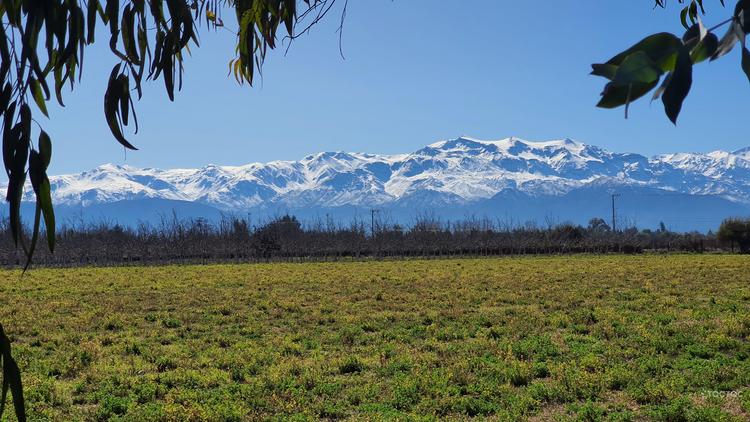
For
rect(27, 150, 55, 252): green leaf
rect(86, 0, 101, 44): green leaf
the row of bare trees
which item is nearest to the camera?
rect(27, 150, 55, 252): green leaf

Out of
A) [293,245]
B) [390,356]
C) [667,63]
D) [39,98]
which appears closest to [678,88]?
[667,63]

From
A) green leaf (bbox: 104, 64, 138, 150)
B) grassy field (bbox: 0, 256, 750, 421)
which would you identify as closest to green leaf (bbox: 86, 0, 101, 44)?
green leaf (bbox: 104, 64, 138, 150)

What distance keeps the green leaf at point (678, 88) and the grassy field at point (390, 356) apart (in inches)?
213

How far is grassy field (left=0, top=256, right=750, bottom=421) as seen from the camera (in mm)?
6348

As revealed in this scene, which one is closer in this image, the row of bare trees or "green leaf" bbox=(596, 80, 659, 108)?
"green leaf" bbox=(596, 80, 659, 108)

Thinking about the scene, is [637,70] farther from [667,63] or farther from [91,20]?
[91,20]

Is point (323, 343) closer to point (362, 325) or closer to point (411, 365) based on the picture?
point (362, 325)

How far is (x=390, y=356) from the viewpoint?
897 centimetres

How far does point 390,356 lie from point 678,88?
27.5 ft

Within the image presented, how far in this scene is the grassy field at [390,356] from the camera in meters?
6.35

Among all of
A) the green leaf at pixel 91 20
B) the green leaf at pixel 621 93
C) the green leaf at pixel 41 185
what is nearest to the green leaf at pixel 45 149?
the green leaf at pixel 41 185

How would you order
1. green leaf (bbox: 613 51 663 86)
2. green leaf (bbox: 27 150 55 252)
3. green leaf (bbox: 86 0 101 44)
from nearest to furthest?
green leaf (bbox: 613 51 663 86), green leaf (bbox: 27 150 55 252), green leaf (bbox: 86 0 101 44)

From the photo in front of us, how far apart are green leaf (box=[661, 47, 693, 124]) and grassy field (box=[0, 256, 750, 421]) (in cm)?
541
